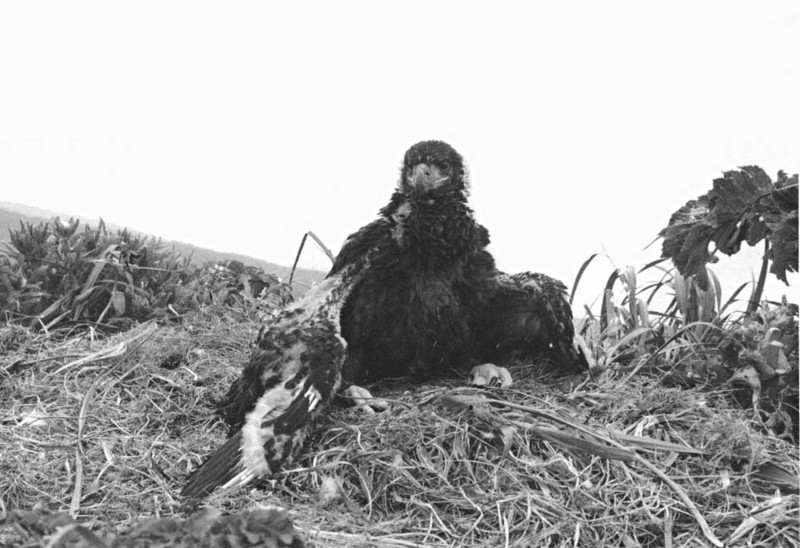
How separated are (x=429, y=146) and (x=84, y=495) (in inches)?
87.1

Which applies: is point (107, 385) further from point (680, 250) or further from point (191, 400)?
point (680, 250)

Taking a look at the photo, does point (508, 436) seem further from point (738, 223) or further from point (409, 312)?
point (738, 223)

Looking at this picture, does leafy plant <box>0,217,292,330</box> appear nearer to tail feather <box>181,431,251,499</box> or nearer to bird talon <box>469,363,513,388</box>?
bird talon <box>469,363,513,388</box>

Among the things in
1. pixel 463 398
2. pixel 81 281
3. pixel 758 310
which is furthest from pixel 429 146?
pixel 81 281

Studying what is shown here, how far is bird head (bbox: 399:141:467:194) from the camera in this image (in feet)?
13.0

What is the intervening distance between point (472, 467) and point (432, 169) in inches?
57.0

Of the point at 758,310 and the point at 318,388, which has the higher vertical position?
the point at 758,310

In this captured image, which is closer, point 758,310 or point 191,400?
point 191,400

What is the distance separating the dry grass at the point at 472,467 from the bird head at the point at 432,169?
3.24 ft

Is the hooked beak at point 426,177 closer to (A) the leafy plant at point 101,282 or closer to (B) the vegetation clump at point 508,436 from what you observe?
(B) the vegetation clump at point 508,436

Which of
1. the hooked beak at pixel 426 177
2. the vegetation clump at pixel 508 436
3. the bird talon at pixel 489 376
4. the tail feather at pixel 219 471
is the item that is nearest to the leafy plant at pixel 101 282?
the vegetation clump at pixel 508 436

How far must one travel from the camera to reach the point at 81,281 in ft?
19.9

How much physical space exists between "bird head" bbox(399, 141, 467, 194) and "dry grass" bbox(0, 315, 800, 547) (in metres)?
0.99

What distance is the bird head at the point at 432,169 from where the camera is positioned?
3971 mm
